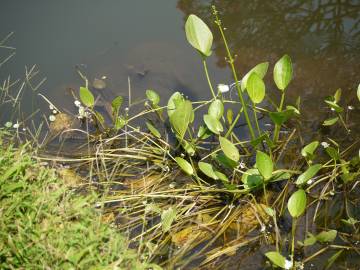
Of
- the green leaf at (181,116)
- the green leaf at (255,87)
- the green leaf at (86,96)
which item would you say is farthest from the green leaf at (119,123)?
the green leaf at (255,87)

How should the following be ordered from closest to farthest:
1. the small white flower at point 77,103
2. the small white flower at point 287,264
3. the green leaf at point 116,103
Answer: the small white flower at point 287,264, the green leaf at point 116,103, the small white flower at point 77,103

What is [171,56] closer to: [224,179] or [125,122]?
[125,122]

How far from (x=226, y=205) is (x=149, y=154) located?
1.74 ft

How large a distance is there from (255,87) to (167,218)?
70 centimetres

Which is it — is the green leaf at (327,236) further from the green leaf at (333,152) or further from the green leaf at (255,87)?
the green leaf at (255,87)

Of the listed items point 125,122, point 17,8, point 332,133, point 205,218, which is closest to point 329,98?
point 332,133

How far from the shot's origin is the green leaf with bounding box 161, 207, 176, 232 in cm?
184

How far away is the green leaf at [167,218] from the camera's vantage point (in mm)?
1844

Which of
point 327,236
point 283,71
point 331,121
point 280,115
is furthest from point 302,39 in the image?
point 327,236

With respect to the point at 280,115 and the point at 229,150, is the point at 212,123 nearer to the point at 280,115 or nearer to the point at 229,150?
the point at 229,150

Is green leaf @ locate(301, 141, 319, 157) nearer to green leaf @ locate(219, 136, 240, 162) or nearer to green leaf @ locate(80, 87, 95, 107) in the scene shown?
green leaf @ locate(219, 136, 240, 162)

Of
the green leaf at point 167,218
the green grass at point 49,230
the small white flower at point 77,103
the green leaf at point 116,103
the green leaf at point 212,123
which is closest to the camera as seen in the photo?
the green grass at point 49,230

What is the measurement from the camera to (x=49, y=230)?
1658mm

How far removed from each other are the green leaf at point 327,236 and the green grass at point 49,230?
73cm
